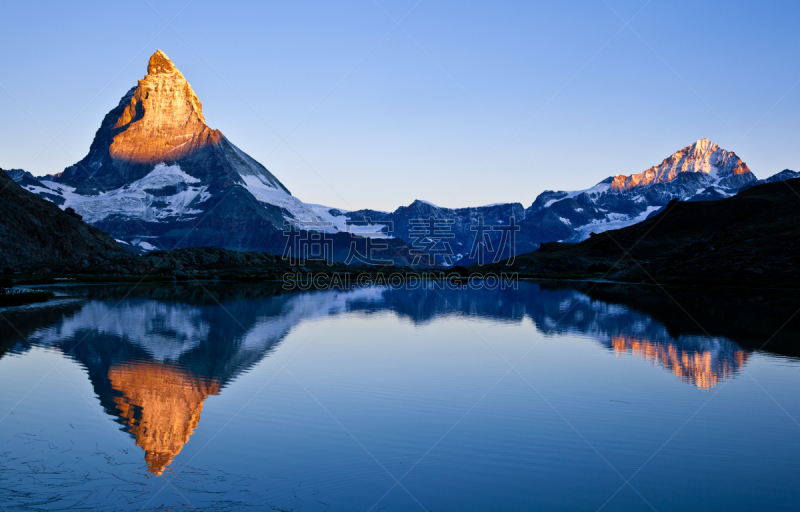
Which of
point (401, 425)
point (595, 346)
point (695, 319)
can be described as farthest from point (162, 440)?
point (695, 319)

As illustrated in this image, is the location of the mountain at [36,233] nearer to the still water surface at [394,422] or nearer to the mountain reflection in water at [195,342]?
the mountain reflection in water at [195,342]

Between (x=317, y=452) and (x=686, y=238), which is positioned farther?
(x=686, y=238)

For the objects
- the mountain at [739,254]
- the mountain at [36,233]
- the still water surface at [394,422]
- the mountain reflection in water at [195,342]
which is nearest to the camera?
the still water surface at [394,422]

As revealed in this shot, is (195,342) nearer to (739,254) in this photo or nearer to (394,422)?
(394,422)

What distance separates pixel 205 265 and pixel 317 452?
170 metres

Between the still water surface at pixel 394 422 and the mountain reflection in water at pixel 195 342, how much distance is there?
19 centimetres

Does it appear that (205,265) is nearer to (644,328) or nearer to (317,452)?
(644,328)

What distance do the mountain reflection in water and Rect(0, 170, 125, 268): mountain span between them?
89.0 m

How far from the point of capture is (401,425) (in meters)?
18.6

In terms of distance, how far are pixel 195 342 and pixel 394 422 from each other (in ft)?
69.7

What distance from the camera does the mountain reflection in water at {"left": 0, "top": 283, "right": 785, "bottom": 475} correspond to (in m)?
20.4

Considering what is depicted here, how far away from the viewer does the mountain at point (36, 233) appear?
140625 mm

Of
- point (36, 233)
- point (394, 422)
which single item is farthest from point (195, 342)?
point (36, 233)

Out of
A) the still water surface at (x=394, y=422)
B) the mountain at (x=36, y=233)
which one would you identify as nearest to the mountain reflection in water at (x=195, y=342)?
the still water surface at (x=394, y=422)
